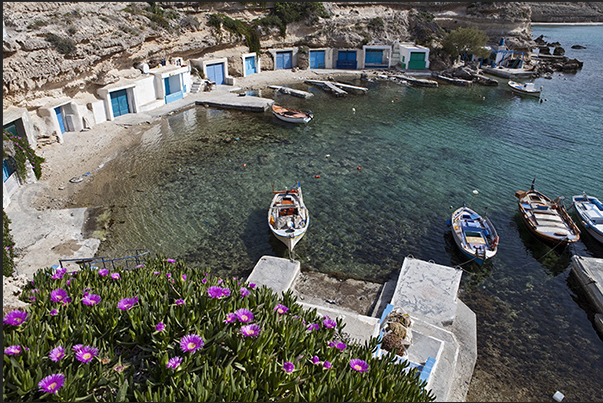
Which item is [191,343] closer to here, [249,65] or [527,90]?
[249,65]

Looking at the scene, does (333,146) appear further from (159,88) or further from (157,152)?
(159,88)

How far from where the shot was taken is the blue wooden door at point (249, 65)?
53.5 m

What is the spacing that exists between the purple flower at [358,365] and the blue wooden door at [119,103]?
34890mm

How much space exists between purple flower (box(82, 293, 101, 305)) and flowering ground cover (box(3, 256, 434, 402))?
2 cm

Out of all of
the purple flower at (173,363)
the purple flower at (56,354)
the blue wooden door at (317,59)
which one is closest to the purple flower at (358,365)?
the purple flower at (173,363)

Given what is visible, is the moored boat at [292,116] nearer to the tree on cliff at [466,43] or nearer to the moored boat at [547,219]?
the moored boat at [547,219]

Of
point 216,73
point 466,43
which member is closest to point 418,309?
point 216,73

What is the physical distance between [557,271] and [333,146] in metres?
18.4

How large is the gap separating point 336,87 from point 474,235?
34.9 meters

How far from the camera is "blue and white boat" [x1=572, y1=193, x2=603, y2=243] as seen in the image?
67.2 feet

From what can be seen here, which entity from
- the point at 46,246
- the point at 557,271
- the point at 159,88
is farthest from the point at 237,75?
the point at 557,271

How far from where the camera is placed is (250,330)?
7098 millimetres

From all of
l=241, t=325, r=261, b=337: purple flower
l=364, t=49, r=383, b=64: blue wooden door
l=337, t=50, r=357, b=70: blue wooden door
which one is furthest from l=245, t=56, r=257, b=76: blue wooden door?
l=241, t=325, r=261, b=337: purple flower

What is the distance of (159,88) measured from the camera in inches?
1555
